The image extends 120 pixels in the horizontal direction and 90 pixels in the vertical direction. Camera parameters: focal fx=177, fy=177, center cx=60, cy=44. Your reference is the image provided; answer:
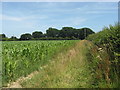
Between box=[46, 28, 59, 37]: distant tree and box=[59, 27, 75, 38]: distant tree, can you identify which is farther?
box=[59, 27, 75, 38]: distant tree

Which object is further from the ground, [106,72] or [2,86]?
[106,72]

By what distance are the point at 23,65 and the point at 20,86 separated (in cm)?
243

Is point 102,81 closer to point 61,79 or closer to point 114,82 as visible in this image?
point 114,82

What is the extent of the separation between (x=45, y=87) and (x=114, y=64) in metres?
2.23

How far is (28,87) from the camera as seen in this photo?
5.09m

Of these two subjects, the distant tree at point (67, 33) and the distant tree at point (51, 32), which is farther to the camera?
the distant tree at point (67, 33)

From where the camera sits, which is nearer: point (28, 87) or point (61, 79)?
point (28, 87)

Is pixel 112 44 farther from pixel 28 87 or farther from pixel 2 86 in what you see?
pixel 2 86

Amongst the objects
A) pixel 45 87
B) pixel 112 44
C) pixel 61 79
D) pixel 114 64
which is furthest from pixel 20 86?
pixel 112 44

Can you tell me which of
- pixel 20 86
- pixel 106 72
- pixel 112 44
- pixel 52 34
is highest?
pixel 52 34

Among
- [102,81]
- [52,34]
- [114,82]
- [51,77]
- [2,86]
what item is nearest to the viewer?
[114,82]

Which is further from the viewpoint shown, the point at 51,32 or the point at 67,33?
the point at 67,33

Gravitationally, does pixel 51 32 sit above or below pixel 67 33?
above

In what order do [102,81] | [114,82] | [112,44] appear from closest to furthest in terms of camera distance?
[114,82], [102,81], [112,44]
